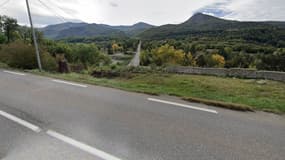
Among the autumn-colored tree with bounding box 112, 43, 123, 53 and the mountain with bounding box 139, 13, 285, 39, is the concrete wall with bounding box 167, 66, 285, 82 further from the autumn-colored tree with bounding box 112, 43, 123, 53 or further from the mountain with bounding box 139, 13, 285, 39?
the mountain with bounding box 139, 13, 285, 39

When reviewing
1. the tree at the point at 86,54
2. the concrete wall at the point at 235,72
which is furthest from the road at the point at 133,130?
the tree at the point at 86,54

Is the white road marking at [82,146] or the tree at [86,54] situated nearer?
the white road marking at [82,146]

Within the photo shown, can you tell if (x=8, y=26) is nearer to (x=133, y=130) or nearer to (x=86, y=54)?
(x=86, y=54)

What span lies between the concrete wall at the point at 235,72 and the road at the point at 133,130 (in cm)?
468

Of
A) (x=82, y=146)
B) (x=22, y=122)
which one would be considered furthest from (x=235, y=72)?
(x=22, y=122)

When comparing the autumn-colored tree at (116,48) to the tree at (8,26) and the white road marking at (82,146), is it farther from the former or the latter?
the white road marking at (82,146)

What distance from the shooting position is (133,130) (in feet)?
10.7

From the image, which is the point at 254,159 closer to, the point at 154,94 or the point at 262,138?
the point at 262,138

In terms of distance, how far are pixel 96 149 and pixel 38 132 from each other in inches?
49.9

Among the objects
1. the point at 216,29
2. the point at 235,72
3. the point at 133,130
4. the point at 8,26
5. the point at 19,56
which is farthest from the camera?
the point at 216,29

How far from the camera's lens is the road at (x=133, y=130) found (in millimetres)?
2582

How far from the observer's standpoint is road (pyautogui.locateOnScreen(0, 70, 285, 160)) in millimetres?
2582

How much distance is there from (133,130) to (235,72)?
24.0 feet

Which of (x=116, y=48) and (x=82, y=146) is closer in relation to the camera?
(x=82, y=146)
